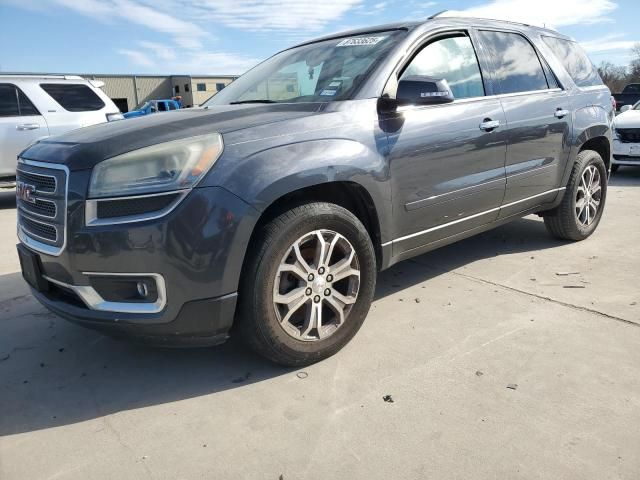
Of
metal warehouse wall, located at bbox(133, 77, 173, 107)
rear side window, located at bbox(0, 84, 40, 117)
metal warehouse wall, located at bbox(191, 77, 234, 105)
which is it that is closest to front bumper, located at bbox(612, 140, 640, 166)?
rear side window, located at bbox(0, 84, 40, 117)

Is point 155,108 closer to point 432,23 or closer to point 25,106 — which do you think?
point 25,106

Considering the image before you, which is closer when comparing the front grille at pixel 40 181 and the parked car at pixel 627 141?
the front grille at pixel 40 181

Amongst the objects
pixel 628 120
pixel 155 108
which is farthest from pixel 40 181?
pixel 155 108

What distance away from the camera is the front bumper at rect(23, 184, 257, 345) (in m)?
2.17

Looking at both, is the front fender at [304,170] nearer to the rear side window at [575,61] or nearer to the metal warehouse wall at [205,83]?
the rear side window at [575,61]

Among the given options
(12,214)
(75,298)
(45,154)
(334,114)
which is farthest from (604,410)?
(12,214)

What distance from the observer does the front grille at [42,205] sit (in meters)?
2.31

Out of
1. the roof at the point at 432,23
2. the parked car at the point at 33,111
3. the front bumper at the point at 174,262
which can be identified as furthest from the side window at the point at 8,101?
the front bumper at the point at 174,262

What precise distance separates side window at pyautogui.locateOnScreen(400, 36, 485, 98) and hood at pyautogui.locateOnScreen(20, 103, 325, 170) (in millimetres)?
876

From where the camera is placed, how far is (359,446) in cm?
205

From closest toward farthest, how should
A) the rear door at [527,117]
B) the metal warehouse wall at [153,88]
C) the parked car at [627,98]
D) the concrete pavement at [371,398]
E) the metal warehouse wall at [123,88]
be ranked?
the concrete pavement at [371,398] → the rear door at [527,117] → the parked car at [627,98] → the metal warehouse wall at [123,88] → the metal warehouse wall at [153,88]

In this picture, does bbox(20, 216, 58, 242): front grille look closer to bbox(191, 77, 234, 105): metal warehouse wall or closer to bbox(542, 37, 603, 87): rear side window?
bbox(542, 37, 603, 87): rear side window

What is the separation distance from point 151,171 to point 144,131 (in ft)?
0.97

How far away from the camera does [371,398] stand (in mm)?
2373
